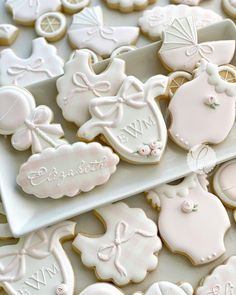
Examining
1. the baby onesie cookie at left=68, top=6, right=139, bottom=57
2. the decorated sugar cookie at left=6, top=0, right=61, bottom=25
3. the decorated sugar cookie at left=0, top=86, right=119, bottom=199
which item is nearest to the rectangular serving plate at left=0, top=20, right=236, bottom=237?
the decorated sugar cookie at left=0, top=86, right=119, bottom=199

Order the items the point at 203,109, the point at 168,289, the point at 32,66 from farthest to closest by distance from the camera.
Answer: the point at 32,66 → the point at 203,109 → the point at 168,289

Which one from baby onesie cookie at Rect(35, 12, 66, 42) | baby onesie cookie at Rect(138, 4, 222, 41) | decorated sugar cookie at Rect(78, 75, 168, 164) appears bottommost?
decorated sugar cookie at Rect(78, 75, 168, 164)

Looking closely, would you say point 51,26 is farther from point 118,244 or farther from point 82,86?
point 118,244

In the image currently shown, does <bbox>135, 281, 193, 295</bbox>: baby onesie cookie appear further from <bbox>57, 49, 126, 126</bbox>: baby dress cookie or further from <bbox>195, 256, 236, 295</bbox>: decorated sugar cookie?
<bbox>57, 49, 126, 126</bbox>: baby dress cookie

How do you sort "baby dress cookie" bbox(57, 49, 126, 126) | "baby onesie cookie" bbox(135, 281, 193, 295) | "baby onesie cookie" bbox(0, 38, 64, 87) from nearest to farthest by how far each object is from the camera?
1. "baby onesie cookie" bbox(135, 281, 193, 295)
2. "baby dress cookie" bbox(57, 49, 126, 126)
3. "baby onesie cookie" bbox(0, 38, 64, 87)

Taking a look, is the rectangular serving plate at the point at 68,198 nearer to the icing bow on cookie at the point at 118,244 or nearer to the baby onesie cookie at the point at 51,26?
the icing bow on cookie at the point at 118,244

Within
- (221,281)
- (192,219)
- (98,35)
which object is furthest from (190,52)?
(221,281)

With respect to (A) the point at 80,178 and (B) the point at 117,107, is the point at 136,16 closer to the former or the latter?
(B) the point at 117,107
